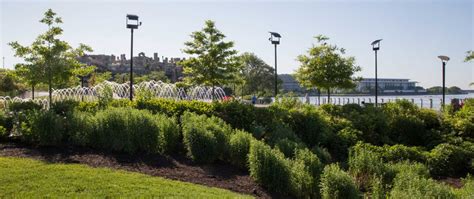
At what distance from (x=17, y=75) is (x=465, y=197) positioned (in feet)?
41.9

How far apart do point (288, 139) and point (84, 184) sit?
5.50 m

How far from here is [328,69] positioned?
2130cm

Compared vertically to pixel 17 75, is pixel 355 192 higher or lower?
lower

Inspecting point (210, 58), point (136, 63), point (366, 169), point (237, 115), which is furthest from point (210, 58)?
point (136, 63)

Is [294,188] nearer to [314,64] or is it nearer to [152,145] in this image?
[152,145]

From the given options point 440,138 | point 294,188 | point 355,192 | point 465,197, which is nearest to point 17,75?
point 294,188

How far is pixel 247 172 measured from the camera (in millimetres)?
8859

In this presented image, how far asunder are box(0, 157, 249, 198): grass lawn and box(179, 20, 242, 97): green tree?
10.6 metres

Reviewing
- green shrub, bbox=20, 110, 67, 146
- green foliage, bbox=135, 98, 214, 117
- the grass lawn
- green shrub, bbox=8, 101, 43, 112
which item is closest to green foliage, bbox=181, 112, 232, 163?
the grass lawn

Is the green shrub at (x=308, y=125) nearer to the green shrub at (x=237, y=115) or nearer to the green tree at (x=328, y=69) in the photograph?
the green shrub at (x=237, y=115)

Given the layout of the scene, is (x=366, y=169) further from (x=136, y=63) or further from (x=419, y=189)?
(x=136, y=63)

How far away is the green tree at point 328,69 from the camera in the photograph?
21.3 m

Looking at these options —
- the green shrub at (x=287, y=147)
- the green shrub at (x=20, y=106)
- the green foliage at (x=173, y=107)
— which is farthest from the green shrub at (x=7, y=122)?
the green shrub at (x=287, y=147)

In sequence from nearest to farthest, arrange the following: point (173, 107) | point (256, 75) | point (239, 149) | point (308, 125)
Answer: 1. point (239, 149)
2. point (173, 107)
3. point (308, 125)
4. point (256, 75)
